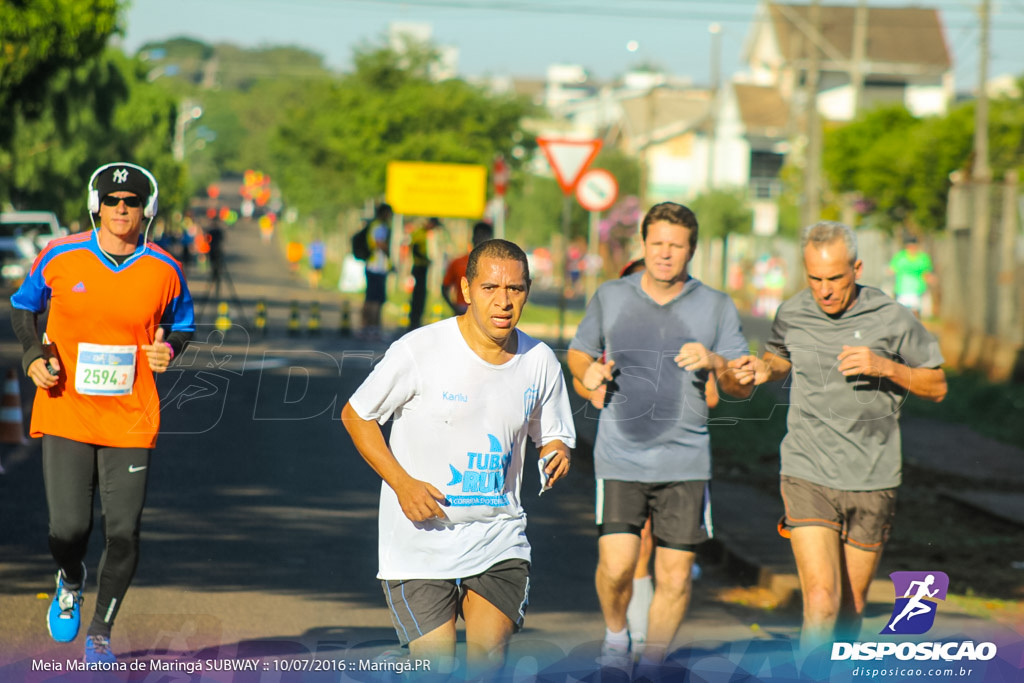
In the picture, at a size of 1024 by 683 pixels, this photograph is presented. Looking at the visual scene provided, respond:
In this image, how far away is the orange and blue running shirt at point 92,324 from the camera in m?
5.62

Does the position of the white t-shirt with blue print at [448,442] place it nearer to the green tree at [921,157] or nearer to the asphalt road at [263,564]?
the asphalt road at [263,564]

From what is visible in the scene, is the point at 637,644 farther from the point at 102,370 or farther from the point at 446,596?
the point at 102,370

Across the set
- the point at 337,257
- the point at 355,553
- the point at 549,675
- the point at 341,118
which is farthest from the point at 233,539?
the point at 337,257

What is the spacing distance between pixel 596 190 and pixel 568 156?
1.30 metres

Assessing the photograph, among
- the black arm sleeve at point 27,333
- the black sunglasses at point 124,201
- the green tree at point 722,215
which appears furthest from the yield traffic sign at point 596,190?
the green tree at point 722,215

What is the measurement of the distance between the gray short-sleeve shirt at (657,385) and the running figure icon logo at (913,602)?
3.11 ft

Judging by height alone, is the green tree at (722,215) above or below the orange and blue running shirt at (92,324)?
above

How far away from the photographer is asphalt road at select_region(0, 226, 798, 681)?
246 inches

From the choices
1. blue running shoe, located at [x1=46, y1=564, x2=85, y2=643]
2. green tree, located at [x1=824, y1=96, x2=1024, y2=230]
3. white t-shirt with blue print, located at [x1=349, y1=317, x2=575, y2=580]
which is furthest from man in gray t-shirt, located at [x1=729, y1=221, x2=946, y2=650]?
green tree, located at [x1=824, y1=96, x2=1024, y2=230]

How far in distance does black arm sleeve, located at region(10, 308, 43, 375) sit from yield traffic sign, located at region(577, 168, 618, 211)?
1311cm

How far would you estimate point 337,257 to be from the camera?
75.4m

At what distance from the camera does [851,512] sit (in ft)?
19.4

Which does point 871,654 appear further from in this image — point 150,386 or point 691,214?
point 150,386

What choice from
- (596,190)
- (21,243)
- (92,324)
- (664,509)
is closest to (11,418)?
(92,324)
